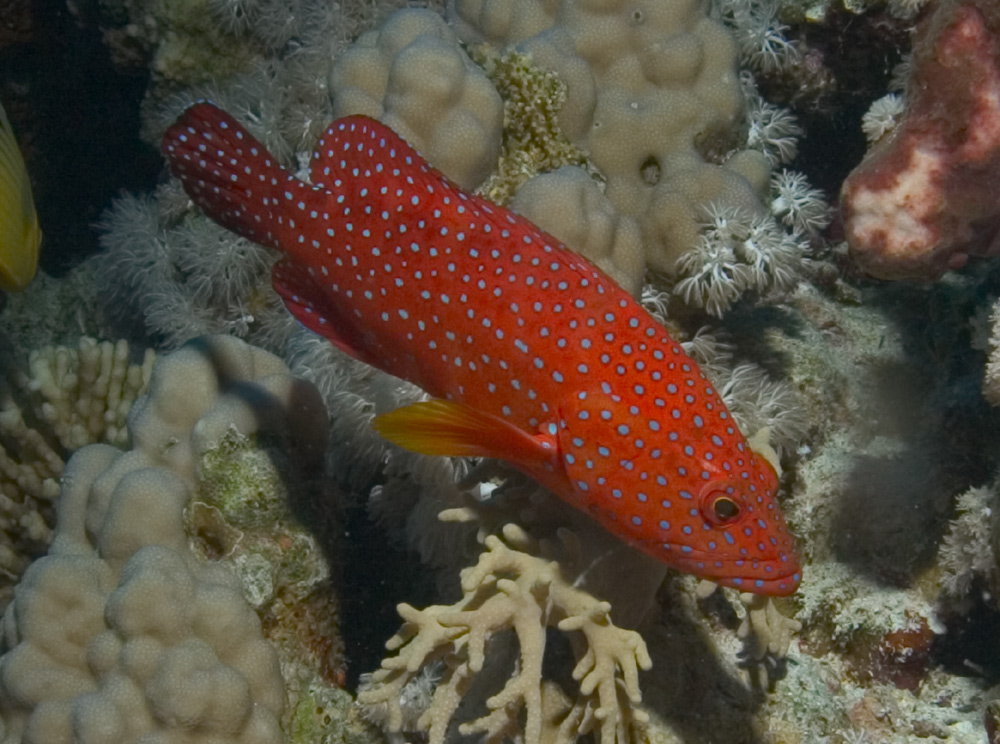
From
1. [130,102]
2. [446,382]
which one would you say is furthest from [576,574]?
[130,102]

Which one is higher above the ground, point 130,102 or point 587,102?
point 587,102

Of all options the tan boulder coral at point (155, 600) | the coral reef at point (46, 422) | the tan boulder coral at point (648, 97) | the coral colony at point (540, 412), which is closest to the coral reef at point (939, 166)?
the coral colony at point (540, 412)

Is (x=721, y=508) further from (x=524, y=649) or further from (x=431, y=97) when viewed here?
(x=431, y=97)

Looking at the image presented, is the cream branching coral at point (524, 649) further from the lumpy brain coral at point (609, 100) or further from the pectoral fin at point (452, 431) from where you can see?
the lumpy brain coral at point (609, 100)

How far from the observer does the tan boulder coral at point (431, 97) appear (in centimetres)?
464

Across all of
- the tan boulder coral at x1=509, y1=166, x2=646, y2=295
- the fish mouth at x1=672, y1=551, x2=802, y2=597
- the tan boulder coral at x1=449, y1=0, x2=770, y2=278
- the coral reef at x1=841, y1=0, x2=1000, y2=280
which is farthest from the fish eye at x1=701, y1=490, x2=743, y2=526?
the tan boulder coral at x1=449, y1=0, x2=770, y2=278

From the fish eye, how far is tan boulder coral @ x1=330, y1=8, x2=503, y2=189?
268 centimetres

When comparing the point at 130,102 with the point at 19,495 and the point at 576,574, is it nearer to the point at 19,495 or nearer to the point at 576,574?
the point at 19,495

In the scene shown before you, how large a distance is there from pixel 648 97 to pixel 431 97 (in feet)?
5.02

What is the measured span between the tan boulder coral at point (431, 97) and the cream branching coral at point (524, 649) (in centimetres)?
234

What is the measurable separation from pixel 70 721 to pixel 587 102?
4461 mm

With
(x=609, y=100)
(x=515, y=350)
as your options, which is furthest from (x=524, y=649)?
(x=609, y=100)

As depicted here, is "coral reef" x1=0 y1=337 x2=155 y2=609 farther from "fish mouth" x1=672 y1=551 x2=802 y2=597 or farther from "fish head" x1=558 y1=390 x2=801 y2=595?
"fish mouth" x1=672 y1=551 x2=802 y2=597

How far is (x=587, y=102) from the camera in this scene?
5039 millimetres
